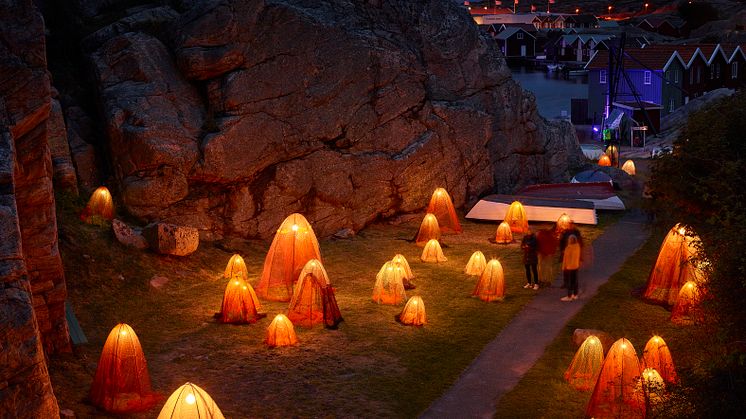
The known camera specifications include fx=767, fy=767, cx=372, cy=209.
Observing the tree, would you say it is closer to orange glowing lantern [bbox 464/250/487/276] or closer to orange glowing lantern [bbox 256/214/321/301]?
orange glowing lantern [bbox 464/250/487/276]

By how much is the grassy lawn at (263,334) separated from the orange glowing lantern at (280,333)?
25 cm

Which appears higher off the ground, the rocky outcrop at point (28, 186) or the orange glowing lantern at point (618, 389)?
the rocky outcrop at point (28, 186)

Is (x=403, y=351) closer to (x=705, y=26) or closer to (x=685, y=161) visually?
(x=685, y=161)

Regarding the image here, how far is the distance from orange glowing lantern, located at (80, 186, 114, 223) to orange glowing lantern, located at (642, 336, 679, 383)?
14.6m

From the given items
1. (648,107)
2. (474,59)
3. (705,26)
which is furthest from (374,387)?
(705,26)

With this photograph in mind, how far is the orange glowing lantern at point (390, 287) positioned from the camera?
1898 centimetres

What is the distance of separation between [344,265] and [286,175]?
392 cm

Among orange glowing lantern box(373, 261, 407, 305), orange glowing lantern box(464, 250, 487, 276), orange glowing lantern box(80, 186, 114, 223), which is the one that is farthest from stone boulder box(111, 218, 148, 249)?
orange glowing lantern box(464, 250, 487, 276)

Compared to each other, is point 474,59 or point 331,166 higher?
point 474,59

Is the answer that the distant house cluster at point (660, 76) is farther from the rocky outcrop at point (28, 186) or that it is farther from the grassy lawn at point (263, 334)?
the rocky outcrop at point (28, 186)

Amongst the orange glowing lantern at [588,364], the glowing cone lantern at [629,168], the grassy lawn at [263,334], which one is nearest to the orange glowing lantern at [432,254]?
the grassy lawn at [263,334]

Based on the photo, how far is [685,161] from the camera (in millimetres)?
18031

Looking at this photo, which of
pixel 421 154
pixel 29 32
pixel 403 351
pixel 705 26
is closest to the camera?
pixel 29 32

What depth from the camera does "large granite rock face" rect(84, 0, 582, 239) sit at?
23328 mm
